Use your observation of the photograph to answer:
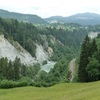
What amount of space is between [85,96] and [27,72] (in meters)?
92.8

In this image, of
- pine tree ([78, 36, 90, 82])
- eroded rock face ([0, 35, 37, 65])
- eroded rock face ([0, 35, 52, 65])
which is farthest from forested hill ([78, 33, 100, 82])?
eroded rock face ([0, 35, 37, 65])

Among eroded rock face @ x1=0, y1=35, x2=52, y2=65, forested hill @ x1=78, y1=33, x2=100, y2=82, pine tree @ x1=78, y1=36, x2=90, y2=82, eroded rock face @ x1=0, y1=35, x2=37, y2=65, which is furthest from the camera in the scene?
eroded rock face @ x1=0, y1=35, x2=52, y2=65

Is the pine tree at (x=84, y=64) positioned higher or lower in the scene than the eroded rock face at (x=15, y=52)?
higher

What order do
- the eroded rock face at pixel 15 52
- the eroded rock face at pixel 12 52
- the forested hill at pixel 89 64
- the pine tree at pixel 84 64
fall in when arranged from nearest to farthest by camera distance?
the forested hill at pixel 89 64, the pine tree at pixel 84 64, the eroded rock face at pixel 12 52, the eroded rock face at pixel 15 52

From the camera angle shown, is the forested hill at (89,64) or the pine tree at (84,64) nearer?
the forested hill at (89,64)

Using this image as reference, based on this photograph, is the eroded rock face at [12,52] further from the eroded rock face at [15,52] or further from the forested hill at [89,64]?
the forested hill at [89,64]

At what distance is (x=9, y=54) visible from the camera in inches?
6107

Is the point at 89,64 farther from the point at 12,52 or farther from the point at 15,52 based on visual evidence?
the point at 15,52

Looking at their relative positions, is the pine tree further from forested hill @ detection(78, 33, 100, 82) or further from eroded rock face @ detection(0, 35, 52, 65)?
eroded rock face @ detection(0, 35, 52, 65)

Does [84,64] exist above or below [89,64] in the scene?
below

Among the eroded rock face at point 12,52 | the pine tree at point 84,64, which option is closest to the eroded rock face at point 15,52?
the eroded rock face at point 12,52

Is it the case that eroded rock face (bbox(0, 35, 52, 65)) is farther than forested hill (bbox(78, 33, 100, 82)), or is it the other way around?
eroded rock face (bbox(0, 35, 52, 65))

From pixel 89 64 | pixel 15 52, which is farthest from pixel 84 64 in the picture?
pixel 15 52

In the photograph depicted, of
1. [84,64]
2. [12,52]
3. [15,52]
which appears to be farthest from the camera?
[15,52]
